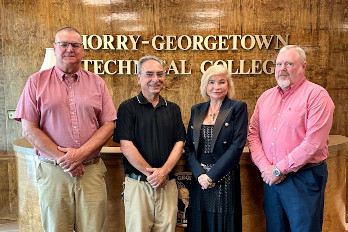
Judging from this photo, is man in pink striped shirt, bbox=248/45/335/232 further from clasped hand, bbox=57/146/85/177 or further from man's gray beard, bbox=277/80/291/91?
clasped hand, bbox=57/146/85/177

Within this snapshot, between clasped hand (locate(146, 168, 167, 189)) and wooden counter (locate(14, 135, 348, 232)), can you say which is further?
wooden counter (locate(14, 135, 348, 232))

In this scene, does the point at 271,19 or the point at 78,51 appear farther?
the point at 271,19

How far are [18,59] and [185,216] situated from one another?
9.94ft

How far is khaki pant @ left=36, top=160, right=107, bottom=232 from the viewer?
212 centimetres

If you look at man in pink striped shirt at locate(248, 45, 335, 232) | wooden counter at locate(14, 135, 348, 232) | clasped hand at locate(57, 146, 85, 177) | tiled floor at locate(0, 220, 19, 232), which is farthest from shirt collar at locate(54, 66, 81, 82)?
A: tiled floor at locate(0, 220, 19, 232)

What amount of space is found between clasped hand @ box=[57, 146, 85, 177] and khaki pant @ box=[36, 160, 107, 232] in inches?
2.9

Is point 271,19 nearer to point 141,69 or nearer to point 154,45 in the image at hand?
A: point 154,45

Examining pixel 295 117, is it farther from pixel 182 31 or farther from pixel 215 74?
pixel 182 31

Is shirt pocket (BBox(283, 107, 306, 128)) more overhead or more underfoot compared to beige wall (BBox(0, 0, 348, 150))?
more underfoot

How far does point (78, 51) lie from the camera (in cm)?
214

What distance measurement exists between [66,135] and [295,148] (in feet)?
4.89

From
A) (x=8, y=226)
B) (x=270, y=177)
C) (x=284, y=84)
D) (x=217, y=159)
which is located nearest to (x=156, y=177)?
(x=217, y=159)

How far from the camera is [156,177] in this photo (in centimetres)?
212

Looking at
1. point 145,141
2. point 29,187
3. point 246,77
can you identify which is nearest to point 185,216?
point 145,141
